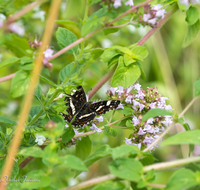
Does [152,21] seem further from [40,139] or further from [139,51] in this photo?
[40,139]

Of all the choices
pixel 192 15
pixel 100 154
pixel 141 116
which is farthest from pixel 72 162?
pixel 192 15

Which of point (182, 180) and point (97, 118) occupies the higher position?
point (97, 118)

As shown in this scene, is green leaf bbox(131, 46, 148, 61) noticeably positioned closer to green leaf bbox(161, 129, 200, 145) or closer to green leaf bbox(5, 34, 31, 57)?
green leaf bbox(161, 129, 200, 145)

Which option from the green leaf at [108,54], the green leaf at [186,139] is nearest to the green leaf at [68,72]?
the green leaf at [108,54]

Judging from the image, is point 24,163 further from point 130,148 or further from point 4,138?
point 130,148

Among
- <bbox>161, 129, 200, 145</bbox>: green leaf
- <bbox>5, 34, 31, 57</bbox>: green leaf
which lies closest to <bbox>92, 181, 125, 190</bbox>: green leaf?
<bbox>161, 129, 200, 145</bbox>: green leaf

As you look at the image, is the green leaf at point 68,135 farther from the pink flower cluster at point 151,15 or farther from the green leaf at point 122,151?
the pink flower cluster at point 151,15
